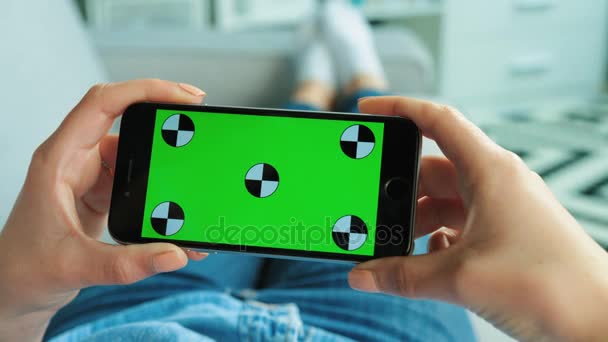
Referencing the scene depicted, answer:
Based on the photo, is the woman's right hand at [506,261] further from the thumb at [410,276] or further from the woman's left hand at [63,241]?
the woman's left hand at [63,241]

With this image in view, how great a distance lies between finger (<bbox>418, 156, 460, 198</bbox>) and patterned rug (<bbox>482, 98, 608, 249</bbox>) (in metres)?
0.96

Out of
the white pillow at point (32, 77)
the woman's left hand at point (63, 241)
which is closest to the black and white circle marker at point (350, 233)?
the woman's left hand at point (63, 241)

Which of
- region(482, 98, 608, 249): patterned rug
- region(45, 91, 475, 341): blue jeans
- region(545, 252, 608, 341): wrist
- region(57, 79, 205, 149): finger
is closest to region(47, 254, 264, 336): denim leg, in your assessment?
region(45, 91, 475, 341): blue jeans

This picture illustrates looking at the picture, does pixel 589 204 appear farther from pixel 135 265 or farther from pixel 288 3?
Answer: pixel 135 265

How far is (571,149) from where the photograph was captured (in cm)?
173

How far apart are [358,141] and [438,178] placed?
80 millimetres

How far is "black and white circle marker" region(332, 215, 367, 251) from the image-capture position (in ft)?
1.45

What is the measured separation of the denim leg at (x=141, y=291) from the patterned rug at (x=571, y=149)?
982mm

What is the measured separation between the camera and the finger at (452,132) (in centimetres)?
38

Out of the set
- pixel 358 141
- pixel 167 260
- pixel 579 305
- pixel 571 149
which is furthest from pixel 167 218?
pixel 571 149

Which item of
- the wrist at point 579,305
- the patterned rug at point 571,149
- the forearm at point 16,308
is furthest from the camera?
the patterned rug at point 571,149

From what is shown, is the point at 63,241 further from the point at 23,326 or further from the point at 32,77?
the point at 32,77

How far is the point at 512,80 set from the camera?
7.07ft

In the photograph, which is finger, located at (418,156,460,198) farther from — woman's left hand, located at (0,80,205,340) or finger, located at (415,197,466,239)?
woman's left hand, located at (0,80,205,340)
